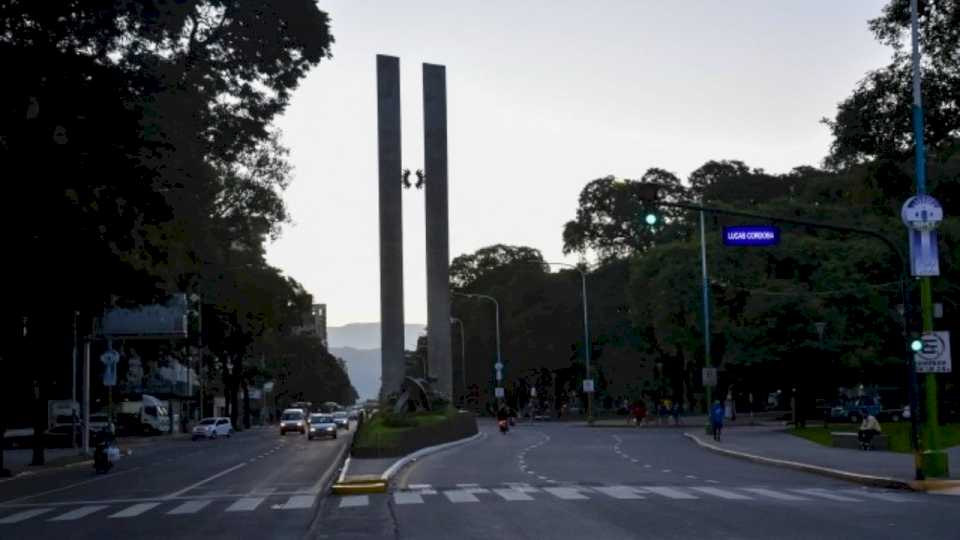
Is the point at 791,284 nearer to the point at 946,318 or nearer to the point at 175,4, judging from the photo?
the point at 946,318

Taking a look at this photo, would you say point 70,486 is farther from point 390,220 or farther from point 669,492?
point 390,220

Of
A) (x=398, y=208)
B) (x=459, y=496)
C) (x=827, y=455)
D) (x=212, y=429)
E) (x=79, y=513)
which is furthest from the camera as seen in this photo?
(x=212, y=429)

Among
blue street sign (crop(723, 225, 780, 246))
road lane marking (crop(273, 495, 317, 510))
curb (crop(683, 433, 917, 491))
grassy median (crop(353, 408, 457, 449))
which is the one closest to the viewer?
road lane marking (crop(273, 495, 317, 510))

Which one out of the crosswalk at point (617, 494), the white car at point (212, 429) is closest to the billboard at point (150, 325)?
the white car at point (212, 429)

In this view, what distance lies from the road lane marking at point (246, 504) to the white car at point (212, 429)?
6018 centimetres

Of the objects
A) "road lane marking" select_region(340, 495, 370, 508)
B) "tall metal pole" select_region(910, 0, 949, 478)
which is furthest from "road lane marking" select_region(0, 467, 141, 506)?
"tall metal pole" select_region(910, 0, 949, 478)

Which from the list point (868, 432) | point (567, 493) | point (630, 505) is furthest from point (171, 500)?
point (868, 432)

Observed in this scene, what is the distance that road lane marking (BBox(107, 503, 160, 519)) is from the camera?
23.2 meters

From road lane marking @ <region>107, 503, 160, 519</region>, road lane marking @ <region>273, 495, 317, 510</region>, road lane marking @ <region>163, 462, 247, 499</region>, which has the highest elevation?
road lane marking @ <region>273, 495, 317, 510</region>

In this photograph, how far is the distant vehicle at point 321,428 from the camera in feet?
240

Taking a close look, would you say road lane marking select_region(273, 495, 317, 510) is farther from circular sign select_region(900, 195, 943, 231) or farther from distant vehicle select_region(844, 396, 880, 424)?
distant vehicle select_region(844, 396, 880, 424)

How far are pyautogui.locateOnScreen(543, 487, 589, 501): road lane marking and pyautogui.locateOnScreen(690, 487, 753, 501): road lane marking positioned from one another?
8.18ft

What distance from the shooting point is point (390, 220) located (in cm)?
6356

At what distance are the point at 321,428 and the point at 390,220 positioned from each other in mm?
16011
